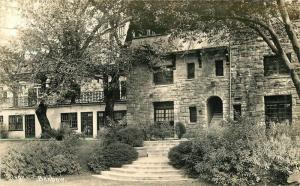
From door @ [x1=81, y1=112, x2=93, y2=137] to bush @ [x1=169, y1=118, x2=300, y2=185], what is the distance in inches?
938

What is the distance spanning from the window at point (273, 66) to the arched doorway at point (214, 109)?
4284mm

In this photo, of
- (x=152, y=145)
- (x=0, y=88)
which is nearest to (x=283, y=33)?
(x=152, y=145)

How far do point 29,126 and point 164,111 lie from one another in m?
19.1

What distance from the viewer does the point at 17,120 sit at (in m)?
48.7

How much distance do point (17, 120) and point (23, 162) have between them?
28.9 meters

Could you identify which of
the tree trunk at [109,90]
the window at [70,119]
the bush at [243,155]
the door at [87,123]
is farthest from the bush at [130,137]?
the window at [70,119]

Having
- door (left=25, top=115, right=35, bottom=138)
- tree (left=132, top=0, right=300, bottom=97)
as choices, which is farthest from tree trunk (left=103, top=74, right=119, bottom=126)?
door (left=25, top=115, right=35, bottom=138)

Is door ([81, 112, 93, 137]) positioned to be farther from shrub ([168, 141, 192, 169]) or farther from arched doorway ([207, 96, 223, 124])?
shrub ([168, 141, 192, 169])

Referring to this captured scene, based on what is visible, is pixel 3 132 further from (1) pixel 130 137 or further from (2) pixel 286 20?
(2) pixel 286 20

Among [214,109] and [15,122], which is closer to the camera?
[214,109]

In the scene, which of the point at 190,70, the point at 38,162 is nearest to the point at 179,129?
the point at 190,70

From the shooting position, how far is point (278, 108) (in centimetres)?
2941

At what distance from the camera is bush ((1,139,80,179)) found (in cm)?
2061

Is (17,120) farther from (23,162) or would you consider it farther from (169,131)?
(23,162)
